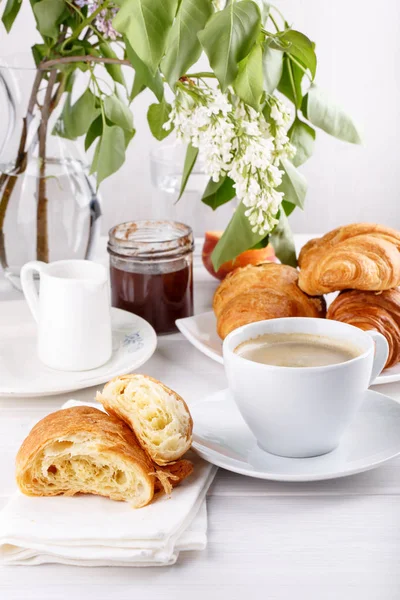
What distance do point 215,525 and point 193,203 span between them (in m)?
0.80

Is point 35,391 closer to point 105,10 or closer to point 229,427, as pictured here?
point 229,427

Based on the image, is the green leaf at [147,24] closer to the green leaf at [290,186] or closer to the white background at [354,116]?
the green leaf at [290,186]

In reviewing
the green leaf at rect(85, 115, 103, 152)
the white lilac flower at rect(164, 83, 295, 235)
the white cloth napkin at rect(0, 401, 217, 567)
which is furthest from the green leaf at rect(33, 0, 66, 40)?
the white cloth napkin at rect(0, 401, 217, 567)

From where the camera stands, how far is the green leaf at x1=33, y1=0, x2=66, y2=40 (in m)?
1.04

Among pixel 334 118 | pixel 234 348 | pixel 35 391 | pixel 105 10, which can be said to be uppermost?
pixel 105 10

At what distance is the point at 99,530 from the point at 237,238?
0.51 metres

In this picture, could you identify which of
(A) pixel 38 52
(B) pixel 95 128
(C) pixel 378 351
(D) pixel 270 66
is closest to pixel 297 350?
(C) pixel 378 351

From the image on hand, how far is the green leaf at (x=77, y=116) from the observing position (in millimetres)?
1106

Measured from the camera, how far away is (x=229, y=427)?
0.83 m

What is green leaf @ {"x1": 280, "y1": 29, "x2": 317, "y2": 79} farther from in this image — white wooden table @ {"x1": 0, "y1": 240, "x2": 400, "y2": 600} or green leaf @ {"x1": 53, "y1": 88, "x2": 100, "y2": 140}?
white wooden table @ {"x1": 0, "y1": 240, "x2": 400, "y2": 600}

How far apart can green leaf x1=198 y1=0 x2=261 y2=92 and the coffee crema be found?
246 millimetres

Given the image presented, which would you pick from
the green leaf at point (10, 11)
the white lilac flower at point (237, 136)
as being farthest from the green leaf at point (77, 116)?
the white lilac flower at point (237, 136)

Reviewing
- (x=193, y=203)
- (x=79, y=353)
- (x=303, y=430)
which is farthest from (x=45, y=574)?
(x=193, y=203)

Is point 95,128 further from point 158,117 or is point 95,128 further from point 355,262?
point 355,262
